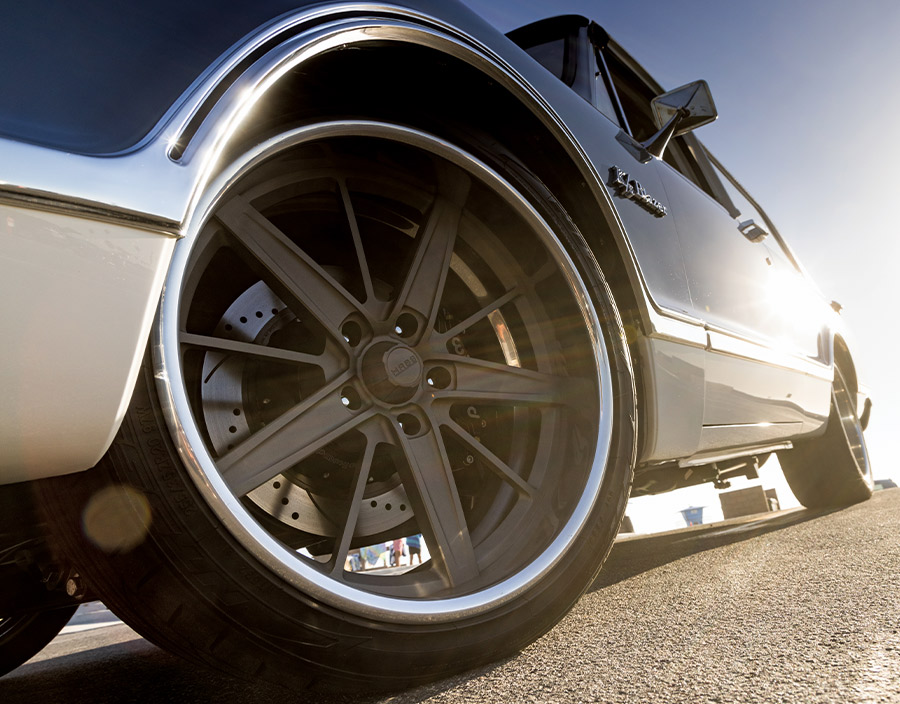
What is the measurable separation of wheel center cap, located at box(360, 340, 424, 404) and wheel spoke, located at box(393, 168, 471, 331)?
99 mm

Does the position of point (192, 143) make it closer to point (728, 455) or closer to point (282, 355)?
point (282, 355)

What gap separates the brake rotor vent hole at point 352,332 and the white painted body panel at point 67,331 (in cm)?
51

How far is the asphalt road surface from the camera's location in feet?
2.65

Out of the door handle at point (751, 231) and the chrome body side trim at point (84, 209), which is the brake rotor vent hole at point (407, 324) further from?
the door handle at point (751, 231)

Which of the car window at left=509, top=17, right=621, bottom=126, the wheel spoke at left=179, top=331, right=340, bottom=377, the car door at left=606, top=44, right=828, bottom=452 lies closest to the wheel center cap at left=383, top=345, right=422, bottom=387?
the wheel spoke at left=179, top=331, right=340, bottom=377

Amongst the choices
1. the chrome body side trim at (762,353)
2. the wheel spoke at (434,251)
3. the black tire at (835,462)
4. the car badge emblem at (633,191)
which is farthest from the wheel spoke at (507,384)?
the black tire at (835,462)

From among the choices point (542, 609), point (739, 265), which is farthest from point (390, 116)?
point (739, 265)

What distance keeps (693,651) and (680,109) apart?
1864 millimetres

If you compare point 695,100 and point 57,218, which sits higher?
point 695,100

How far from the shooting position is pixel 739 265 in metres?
2.41

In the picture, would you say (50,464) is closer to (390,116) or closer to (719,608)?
(390,116)

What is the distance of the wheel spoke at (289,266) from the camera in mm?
1104

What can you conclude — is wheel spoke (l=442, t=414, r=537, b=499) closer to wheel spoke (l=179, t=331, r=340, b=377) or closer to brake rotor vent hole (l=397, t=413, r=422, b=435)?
brake rotor vent hole (l=397, t=413, r=422, b=435)

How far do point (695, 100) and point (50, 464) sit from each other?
7.40 feet
